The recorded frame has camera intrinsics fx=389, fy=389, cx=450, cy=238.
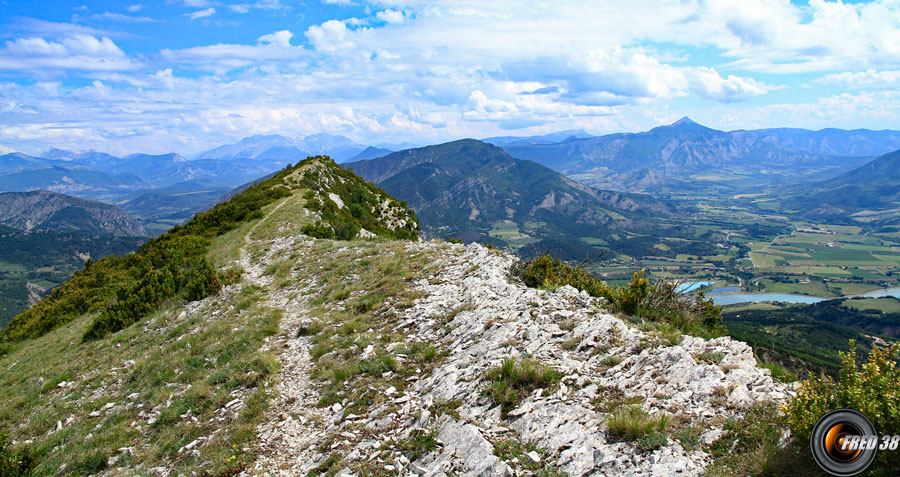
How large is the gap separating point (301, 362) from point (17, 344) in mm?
27530

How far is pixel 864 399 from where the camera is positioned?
4.42 meters

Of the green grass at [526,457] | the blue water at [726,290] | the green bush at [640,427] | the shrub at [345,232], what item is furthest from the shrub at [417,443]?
the blue water at [726,290]

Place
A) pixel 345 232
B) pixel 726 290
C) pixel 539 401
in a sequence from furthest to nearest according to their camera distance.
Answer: pixel 726 290 < pixel 345 232 < pixel 539 401

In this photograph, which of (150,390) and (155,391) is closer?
(155,391)

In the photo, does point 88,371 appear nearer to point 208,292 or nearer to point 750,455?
point 208,292

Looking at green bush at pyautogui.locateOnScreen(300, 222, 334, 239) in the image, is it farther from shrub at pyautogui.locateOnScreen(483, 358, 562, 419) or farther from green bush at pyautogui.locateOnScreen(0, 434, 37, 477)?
shrub at pyautogui.locateOnScreen(483, 358, 562, 419)

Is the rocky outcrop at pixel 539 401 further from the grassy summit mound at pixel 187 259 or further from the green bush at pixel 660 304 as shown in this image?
the grassy summit mound at pixel 187 259

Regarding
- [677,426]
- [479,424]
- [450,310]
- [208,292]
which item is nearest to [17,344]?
[208,292]

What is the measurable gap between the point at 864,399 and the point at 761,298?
640 ft

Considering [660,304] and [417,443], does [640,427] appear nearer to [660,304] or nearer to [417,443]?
[417,443]

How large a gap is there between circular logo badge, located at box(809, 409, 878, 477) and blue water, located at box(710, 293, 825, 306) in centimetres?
17495

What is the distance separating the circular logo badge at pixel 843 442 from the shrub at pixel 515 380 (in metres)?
3.77

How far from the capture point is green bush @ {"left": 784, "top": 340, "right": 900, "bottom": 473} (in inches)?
164

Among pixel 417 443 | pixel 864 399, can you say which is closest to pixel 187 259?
pixel 417 443
